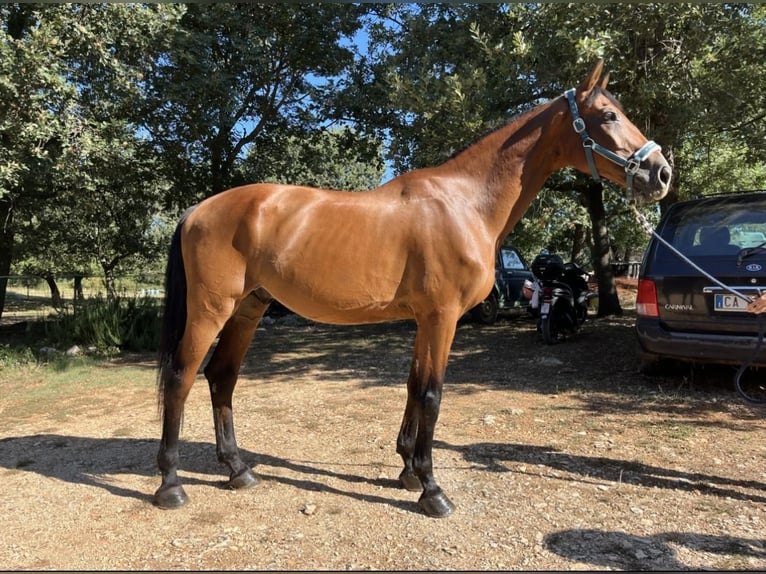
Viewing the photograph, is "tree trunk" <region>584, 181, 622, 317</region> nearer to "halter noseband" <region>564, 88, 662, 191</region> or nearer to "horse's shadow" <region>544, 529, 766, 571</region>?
"halter noseband" <region>564, 88, 662, 191</region>

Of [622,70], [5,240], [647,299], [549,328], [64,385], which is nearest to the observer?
[647,299]

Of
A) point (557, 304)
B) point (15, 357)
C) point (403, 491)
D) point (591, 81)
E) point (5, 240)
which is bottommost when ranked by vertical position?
point (403, 491)

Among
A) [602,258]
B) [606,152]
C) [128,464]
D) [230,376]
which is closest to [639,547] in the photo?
[606,152]

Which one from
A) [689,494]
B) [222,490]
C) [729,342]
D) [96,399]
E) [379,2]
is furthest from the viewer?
[379,2]

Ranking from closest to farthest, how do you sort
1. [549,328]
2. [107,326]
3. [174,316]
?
[174,316] < [549,328] < [107,326]

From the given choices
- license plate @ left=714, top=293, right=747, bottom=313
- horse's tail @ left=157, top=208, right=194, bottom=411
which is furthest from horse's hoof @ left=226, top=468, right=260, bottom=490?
license plate @ left=714, top=293, right=747, bottom=313

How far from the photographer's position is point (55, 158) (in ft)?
25.4

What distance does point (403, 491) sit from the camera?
3.29 meters

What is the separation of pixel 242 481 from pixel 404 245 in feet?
6.21

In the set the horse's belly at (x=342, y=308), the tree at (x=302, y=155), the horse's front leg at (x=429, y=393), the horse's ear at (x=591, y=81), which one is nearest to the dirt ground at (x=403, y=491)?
the horse's front leg at (x=429, y=393)

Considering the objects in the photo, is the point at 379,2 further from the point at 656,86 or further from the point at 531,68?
the point at 656,86

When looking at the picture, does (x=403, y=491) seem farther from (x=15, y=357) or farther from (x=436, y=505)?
(x=15, y=357)

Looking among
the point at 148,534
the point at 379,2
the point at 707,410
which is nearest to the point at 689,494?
the point at 707,410

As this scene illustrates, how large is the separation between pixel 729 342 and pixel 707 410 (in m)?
0.67
